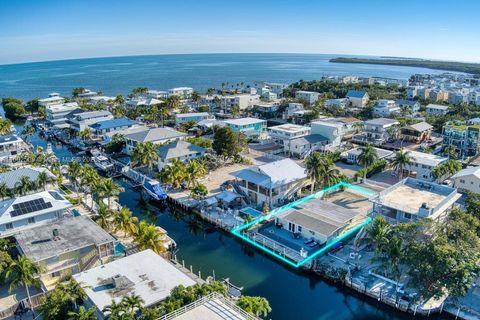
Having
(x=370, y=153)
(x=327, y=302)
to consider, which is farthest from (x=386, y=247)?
(x=370, y=153)

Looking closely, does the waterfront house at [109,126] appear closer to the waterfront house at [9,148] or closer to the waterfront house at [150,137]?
the waterfront house at [150,137]

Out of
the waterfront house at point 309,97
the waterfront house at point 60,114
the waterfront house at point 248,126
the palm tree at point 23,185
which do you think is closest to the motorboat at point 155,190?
the palm tree at point 23,185

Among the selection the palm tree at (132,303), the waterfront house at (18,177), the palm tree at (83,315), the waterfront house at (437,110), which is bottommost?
the palm tree at (83,315)

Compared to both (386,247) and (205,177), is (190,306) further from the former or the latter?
(205,177)

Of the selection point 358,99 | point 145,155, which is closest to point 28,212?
point 145,155

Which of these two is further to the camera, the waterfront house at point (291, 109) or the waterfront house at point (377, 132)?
the waterfront house at point (291, 109)

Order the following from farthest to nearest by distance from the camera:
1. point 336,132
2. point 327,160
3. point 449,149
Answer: point 336,132
point 449,149
point 327,160

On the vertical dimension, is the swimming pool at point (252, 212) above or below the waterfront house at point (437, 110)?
below
